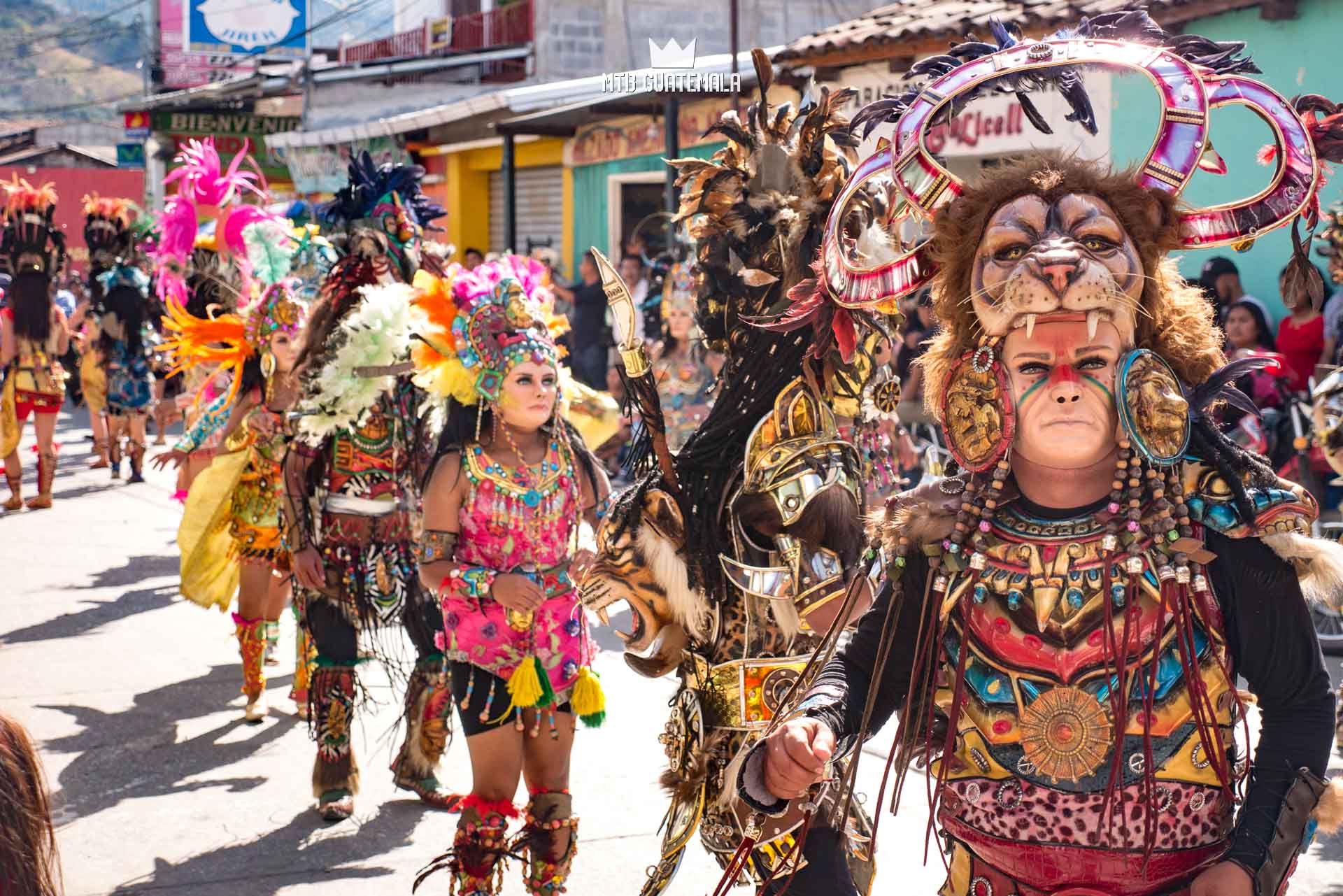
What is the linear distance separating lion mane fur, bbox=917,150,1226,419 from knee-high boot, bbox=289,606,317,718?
157 inches

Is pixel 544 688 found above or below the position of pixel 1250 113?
below

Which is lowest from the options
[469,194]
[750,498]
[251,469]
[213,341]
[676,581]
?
[251,469]

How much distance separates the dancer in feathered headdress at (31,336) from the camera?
13.2 metres

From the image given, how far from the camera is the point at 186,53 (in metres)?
32.4

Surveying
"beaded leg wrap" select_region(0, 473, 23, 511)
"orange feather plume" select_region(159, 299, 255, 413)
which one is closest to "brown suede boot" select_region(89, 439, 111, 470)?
"beaded leg wrap" select_region(0, 473, 23, 511)

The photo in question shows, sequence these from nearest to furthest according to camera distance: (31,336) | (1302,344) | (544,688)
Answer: (544,688) → (1302,344) → (31,336)

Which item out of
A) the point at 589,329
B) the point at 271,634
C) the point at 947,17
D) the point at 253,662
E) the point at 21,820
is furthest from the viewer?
the point at 589,329

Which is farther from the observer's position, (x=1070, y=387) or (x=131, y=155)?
(x=131, y=155)

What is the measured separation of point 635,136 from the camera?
683 inches

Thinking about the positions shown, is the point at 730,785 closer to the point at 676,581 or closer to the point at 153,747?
the point at 676,581

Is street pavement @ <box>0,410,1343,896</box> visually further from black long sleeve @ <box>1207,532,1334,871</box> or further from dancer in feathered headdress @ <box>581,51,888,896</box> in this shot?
black long sleeve @ <box>1207,532,1334,871</box>

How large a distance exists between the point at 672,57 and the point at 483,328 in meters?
12.5

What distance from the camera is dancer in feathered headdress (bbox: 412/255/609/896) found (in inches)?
175

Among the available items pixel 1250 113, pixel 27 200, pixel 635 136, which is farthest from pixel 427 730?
pixel 635 136
